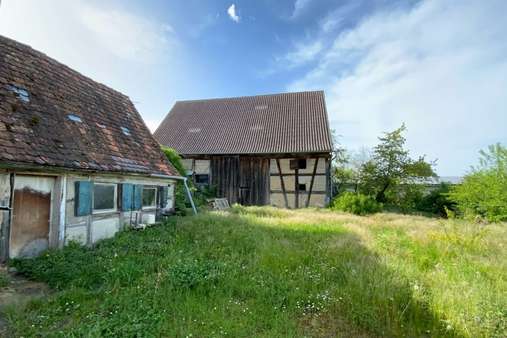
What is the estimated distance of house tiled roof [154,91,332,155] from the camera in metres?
16.2

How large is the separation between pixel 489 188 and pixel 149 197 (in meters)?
15.5

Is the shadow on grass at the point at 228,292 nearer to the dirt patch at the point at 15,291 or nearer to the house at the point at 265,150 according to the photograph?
the dirt patch at the point at 15,291

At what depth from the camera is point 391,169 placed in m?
18.2

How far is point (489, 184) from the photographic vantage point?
12898mm

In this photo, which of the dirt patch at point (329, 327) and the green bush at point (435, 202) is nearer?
the dirt patch at point (329, 327)

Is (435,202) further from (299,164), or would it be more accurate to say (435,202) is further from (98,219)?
(98,219)

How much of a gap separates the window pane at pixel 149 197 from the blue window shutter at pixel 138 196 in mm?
448

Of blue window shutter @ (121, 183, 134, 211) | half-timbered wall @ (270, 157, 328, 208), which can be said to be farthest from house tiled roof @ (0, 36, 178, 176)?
half-timbered wall @ (270, 157, 328, 208)

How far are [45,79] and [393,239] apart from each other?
10576 millimetres

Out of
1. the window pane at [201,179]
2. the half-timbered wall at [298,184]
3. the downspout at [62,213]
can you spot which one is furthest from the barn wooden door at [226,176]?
the downspout at [62,213]

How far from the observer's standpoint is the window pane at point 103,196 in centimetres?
714

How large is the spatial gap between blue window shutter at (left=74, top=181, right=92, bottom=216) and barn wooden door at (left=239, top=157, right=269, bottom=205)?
34.4ft

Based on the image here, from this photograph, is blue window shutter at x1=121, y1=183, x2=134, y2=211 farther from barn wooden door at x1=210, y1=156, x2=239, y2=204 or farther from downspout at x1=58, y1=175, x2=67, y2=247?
barn wooden door at x1=210, y1=156, x2=239, y2=204

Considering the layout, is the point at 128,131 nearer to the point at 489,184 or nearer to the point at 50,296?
the point at 50,296
